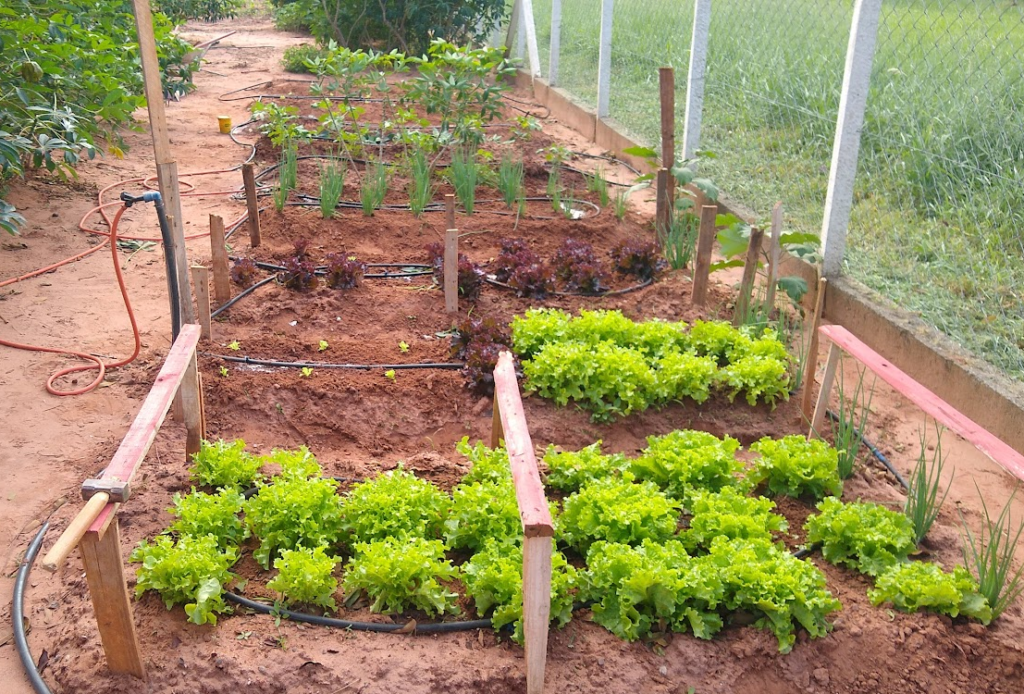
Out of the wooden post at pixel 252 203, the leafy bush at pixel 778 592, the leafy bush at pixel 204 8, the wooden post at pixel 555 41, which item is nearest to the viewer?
the leafy bush at pixel 778 592

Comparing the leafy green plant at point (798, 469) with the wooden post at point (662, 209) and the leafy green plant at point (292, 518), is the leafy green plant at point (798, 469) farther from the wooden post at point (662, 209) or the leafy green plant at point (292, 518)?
the wooden post at point (662, 209)

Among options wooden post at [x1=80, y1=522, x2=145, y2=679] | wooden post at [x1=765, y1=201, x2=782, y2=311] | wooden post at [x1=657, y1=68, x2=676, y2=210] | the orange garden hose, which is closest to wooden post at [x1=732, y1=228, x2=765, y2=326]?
wooden post at [x1=765, y1=201, x2=782, y2=311]

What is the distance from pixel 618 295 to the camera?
5.82 metres

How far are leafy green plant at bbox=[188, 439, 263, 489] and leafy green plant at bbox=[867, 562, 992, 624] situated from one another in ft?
7.81

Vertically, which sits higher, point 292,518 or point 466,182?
point 466,182

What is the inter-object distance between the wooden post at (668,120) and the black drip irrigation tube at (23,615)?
442 centimetres

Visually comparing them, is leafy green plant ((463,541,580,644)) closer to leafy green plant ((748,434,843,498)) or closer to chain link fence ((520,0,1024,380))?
leafy green plant ((748,434,843,498))

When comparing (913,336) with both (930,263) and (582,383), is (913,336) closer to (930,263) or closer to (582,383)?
(930,263)

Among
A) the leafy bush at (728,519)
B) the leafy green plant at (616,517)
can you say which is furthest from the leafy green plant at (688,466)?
the leafy green plant at (616,517)

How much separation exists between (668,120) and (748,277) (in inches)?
66.2

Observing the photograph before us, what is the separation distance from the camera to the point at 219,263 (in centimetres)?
533

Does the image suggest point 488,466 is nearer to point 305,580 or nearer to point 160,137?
point 305,580

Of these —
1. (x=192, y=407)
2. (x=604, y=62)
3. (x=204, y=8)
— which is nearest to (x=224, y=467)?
(x=192, y=407)

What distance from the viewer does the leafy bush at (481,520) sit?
328cm
